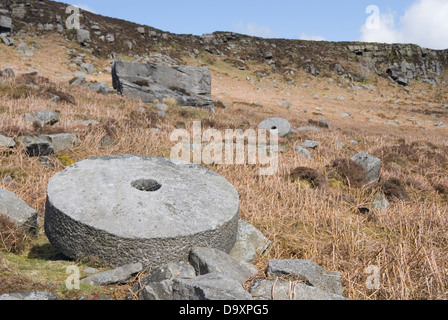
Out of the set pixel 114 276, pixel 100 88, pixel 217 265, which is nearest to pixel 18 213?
pixel 114 276

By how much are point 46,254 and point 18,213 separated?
27.3 inches

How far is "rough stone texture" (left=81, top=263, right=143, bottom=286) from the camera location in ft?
11.8

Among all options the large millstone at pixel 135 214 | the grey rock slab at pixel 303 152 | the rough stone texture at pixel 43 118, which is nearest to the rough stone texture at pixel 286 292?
the large millstone at pixel 135 214

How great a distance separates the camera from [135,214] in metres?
4.17

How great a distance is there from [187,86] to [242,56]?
2870 cm

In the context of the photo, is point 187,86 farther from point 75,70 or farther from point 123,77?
point 75,70

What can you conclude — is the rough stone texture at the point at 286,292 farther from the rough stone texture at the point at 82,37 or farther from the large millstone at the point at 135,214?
the rough stone texture at the point at 82,37

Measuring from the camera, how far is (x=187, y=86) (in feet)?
68.7

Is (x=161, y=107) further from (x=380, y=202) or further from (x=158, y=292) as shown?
(x=158, y=292)

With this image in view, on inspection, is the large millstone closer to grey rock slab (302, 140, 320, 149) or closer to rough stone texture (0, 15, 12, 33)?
grey rock slab (302, 140, 320, 149)

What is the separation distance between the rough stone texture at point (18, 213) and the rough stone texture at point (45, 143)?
3401 millimetres

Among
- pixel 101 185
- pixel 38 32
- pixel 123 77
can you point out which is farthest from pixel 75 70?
pixel 101 185

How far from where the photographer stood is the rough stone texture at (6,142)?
25.3 ft

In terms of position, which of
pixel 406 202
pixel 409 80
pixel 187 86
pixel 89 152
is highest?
pixel 409 80
